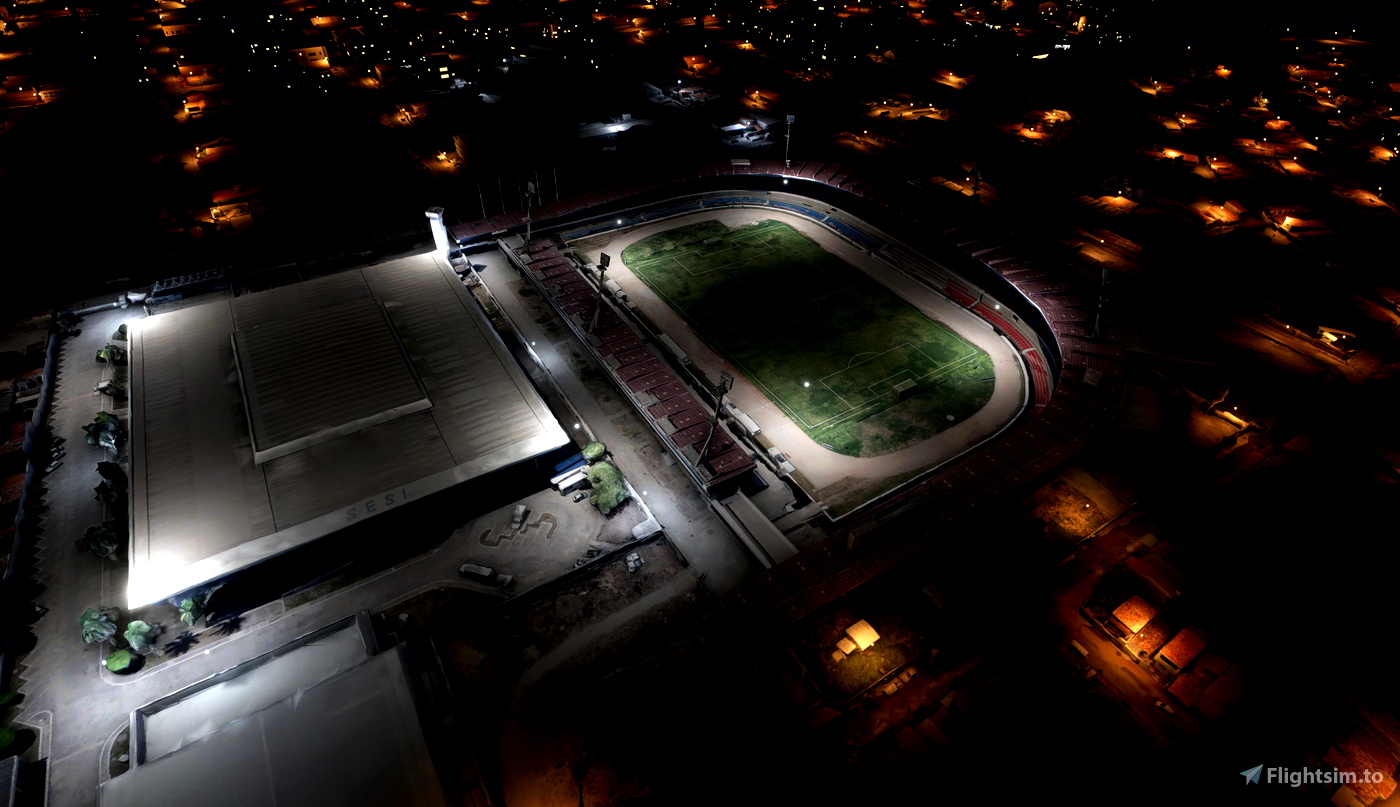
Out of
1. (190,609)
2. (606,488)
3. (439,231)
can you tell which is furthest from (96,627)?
(439,231)

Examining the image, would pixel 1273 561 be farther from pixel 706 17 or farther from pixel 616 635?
pixel 706 17

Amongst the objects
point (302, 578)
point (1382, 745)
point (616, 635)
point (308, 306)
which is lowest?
point (1382, 745)

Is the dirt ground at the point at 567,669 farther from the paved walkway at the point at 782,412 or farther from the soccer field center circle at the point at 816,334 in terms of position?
the soccer field center circle at the point at 816,334

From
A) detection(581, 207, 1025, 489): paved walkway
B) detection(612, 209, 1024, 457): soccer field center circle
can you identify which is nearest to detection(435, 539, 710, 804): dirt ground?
detection(581, 207, 1025, 489): paved walkway

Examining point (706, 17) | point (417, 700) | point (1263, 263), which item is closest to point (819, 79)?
point (706, 17)

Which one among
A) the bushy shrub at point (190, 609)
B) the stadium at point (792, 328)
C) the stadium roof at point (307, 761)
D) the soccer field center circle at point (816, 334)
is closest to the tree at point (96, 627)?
the bushy shrub at point (190, 609)
